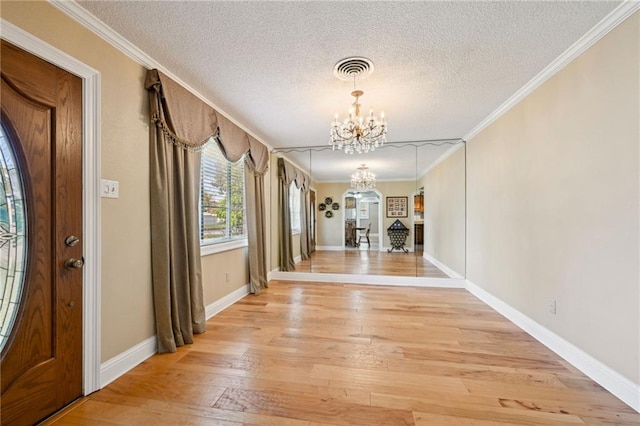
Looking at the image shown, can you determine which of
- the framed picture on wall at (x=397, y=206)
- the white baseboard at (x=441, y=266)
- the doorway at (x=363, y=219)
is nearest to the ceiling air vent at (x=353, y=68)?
the white baseboard at (x=441, y=266)

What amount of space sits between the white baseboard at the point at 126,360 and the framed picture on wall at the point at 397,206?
5154mm

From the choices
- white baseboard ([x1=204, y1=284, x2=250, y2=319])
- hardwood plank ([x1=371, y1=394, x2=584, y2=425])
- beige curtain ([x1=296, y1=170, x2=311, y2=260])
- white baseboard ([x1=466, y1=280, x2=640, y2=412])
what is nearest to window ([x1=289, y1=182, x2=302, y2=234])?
beige curtain ([x1=296, y1=170, x2=311, y2=260])

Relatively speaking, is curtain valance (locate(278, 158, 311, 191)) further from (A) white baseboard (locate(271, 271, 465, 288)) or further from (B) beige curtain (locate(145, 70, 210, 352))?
(B) beige curtain (locate(145, 70, 210, 352))

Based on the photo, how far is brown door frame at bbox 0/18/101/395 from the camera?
172 cm

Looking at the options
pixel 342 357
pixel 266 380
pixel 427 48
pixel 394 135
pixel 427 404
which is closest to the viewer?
pixel 427 404

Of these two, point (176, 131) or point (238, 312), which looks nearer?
point (176, 131)

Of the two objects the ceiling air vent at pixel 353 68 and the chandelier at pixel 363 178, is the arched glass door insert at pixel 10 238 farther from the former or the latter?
the chandelier at pixel 363 178

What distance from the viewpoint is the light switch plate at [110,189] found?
6.05 ft

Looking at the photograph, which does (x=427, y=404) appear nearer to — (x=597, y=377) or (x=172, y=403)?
(x=597, y=377)

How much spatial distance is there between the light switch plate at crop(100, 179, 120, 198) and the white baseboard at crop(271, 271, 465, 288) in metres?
3.47

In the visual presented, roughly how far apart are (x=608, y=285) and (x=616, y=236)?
0.35 m

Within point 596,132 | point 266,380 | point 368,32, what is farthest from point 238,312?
point 596,132

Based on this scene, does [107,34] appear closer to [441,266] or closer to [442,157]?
[442,157]

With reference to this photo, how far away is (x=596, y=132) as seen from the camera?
1.89 meters
